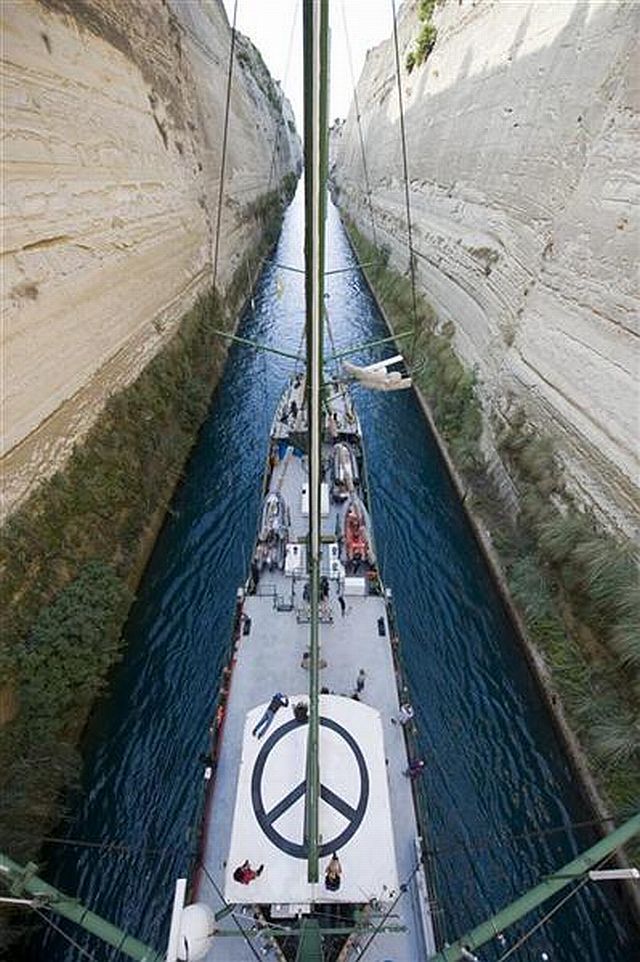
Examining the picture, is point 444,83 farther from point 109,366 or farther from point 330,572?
point 330,572

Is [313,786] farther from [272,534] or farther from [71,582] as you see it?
[71,582]

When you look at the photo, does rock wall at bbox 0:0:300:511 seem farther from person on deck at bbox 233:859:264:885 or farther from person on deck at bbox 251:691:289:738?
person on deck at bbox 233:859:264:885

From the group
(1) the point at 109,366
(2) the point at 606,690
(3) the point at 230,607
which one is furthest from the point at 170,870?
(1) the point at 109,366

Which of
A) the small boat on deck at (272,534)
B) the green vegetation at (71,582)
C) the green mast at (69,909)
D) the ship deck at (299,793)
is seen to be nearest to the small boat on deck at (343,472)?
the small boat on deck at (272,534)

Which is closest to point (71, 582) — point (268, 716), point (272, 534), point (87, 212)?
point (272, 534)

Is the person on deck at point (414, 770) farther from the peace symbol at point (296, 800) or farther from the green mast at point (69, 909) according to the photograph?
the green mast at point (69, 909)

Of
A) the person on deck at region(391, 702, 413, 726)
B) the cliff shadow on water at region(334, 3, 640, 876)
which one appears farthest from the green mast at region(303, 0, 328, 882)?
the cliff shadow on water at region(334, 3, 640, 876)
